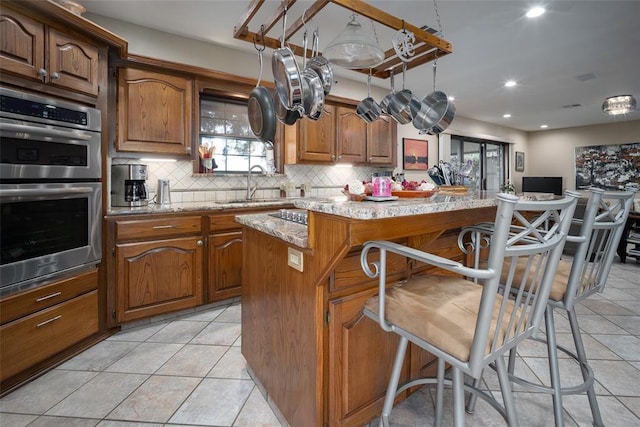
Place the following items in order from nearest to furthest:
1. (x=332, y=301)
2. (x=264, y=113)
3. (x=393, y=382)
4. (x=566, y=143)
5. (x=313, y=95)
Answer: (x=393, y=382) < (x=332, y=301) < (x=313, y=95) < (x=264, y=113) < (x=566, y=143)

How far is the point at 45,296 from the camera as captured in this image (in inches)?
74.1

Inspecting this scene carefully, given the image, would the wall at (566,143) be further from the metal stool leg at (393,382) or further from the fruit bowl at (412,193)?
the metal stool leg at (393,382)

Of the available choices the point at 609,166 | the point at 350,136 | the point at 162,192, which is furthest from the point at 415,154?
the point at 609,166

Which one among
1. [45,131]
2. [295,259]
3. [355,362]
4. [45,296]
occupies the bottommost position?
[355,362]

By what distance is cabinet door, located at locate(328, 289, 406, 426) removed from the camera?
125 cm

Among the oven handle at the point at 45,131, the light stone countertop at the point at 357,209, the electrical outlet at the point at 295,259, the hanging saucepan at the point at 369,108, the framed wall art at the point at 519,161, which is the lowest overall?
the electrical outlet at the point at 295,259

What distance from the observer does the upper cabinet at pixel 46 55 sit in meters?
1.72

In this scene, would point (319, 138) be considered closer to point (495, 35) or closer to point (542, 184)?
point (495, 35)

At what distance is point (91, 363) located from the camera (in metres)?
2.02

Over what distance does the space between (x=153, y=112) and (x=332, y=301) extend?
2.46m

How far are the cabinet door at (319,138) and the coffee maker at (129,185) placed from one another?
1.62 metres

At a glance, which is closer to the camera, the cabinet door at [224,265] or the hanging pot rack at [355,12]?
the hanging pot rack at [355,12]

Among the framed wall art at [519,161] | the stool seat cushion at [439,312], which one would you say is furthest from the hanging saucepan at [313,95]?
the framed wall art at [519,161]

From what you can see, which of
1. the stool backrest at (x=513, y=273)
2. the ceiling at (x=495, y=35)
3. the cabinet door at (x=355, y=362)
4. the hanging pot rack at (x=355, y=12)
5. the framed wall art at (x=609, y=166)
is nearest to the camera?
the stool backrest at (x=513, y=273)
